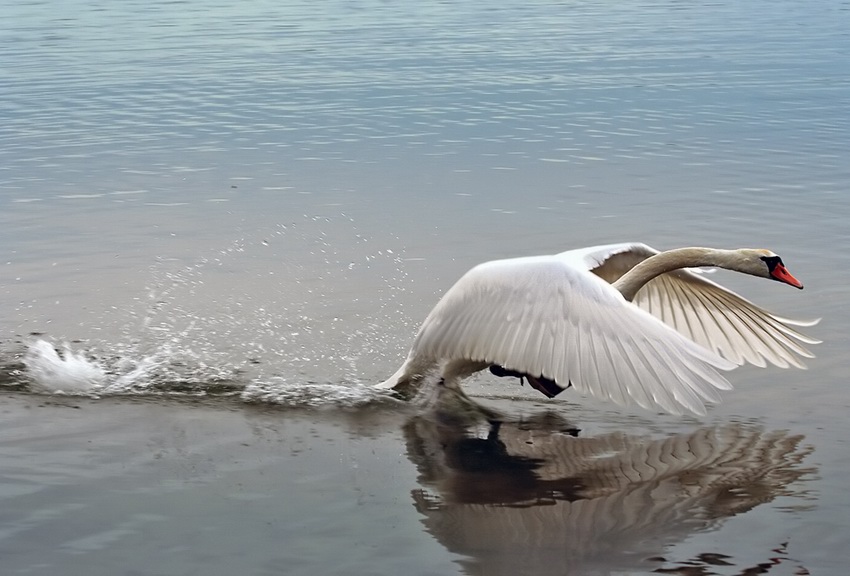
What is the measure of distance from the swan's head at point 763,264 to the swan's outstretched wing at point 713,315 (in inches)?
23.0

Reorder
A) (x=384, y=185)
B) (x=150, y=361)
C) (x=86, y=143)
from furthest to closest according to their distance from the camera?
(x=86, y=143), (x=384, y=185), (x=150, y=361)

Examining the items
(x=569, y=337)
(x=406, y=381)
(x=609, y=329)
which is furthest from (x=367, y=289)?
(x=609, y=329)

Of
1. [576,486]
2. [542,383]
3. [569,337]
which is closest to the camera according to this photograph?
[569,337]

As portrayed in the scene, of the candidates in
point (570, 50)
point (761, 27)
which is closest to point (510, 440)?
point (570, 50)

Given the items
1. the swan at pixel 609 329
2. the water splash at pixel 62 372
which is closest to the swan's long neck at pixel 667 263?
the swan at pixel 609 329

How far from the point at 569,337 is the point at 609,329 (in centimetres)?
24

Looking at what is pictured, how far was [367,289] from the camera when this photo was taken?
10797mm

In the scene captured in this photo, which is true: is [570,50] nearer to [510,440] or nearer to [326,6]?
[326,6]

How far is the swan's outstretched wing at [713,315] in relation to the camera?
8727mm

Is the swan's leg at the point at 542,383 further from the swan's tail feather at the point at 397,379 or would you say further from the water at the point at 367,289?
the swan's tail feather at the point at 397,379

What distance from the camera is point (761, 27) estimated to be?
29469 mm

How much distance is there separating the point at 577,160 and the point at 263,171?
3.63 m

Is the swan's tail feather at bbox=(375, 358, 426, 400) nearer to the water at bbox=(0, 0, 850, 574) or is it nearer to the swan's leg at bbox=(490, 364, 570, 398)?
the water at bbox=(0, 0, 850, 574)

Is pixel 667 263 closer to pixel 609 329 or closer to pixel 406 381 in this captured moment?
pixel 609 329
